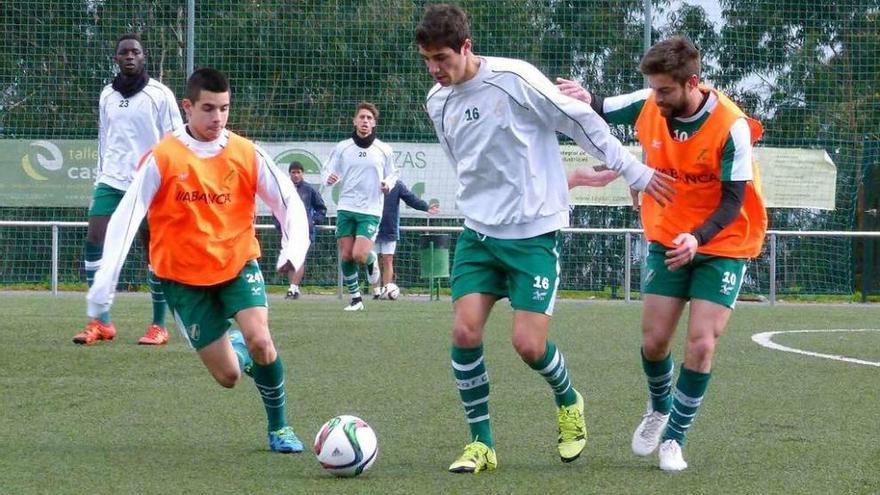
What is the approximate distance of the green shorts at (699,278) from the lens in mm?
5953

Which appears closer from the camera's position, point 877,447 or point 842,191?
point 877,447

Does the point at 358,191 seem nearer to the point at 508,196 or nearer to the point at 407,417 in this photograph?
the point at 407,417

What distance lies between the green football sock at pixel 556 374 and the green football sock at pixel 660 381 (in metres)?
0.43

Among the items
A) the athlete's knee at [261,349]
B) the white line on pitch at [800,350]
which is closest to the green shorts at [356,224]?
the white line on pitch at [800,350]

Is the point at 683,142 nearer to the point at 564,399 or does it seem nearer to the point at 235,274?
the point at 564,399

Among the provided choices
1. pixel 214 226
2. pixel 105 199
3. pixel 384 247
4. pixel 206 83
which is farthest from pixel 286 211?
pixel 384 247

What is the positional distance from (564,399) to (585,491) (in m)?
0.90

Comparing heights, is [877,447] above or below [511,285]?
below

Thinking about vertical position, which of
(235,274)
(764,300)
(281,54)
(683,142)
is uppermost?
(281,54)

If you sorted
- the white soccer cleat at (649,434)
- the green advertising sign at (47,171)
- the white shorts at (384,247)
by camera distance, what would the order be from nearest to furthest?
the white soccer cleat at (649,434) → the white shorts at (384,247) → the green advertising sign at (47,171)

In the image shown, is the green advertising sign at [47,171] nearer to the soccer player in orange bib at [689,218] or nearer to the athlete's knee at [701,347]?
the soccer player in orange bib at [689,218]

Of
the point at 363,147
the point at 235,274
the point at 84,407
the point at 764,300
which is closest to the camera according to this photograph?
the point at 235,274

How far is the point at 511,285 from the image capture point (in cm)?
596

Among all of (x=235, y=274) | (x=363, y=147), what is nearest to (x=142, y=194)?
(x=235, y=274)
